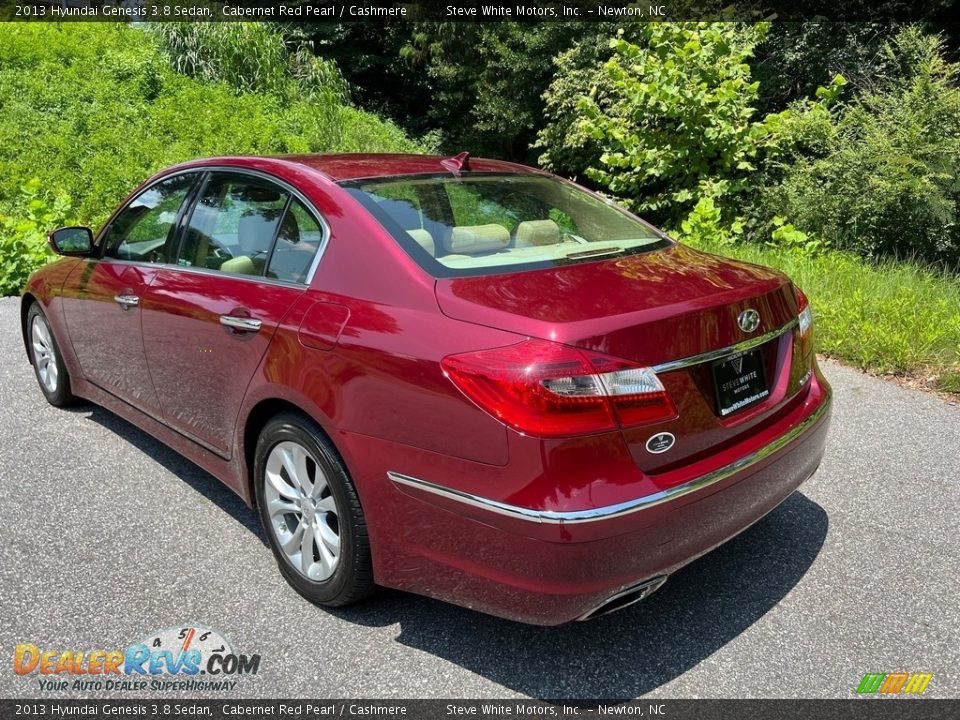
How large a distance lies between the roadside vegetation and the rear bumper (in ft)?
11.1

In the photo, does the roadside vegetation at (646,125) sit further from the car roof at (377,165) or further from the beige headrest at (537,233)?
the car roof at (377,165)

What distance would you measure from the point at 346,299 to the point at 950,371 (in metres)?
4.25

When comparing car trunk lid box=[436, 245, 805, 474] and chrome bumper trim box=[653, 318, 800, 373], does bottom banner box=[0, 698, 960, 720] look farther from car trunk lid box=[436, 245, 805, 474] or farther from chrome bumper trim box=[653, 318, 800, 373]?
chrome bumper trim box=[653, 318, 800, 373]

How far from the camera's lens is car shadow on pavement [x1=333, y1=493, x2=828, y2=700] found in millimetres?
2490

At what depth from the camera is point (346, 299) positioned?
264 centimetres

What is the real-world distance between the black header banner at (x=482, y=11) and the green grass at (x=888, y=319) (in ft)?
22.0

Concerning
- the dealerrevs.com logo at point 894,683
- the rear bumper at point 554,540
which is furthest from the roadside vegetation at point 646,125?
the rear bumper at point 554,540

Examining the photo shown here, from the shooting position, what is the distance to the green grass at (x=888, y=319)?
529 centimetres

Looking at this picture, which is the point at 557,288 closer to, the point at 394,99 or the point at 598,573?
the point at 598,573

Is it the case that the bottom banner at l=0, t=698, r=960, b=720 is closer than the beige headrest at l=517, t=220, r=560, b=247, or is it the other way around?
the bottom banner at l=0, t=698, r=960, b=720

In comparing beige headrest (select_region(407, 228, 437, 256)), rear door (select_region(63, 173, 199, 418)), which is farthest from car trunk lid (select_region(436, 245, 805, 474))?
rear door (select_region(63, 173, 199, 418))

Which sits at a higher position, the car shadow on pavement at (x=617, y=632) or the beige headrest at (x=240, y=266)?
the beige headrest at (x=240, y=266)

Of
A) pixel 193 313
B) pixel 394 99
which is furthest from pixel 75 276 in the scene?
pixel 394 99

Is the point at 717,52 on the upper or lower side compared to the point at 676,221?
upper
